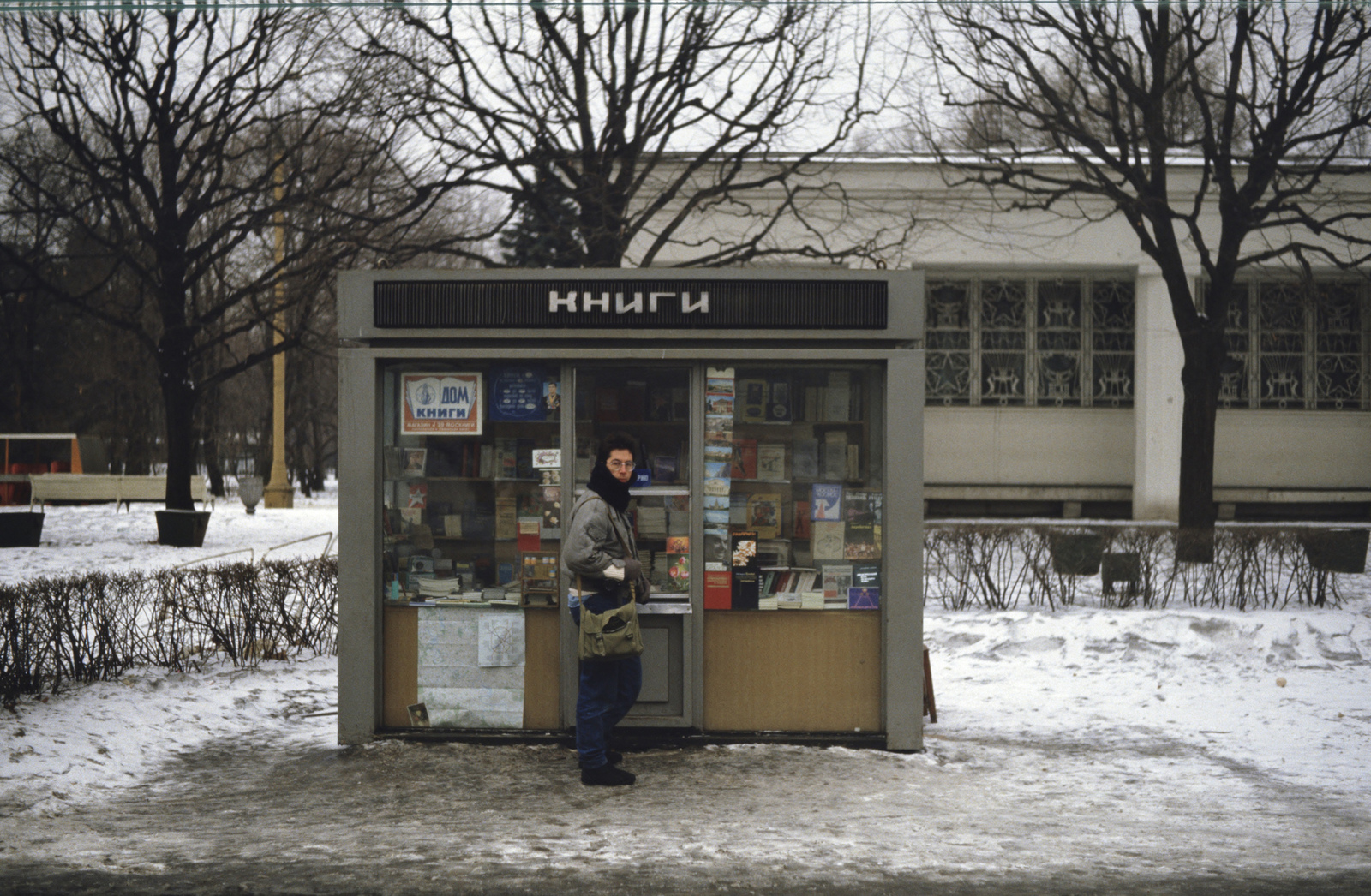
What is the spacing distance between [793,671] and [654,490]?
1.46m

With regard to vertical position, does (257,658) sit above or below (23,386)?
below

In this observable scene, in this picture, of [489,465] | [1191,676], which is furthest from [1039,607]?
[489,465]

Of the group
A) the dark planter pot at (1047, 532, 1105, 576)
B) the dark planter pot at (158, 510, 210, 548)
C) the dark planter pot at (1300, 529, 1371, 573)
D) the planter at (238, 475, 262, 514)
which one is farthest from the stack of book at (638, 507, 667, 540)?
the planter at (238, 475, 262, 514)

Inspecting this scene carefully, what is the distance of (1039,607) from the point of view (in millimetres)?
11312

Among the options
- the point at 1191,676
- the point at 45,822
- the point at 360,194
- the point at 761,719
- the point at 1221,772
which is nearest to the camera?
the point at 45,822

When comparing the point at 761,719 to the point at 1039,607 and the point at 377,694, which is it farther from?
the point at 1039,607

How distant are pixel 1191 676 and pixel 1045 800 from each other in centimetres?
376

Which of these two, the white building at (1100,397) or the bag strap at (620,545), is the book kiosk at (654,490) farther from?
the white building at (1100,397)

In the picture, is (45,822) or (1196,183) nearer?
(45,822)

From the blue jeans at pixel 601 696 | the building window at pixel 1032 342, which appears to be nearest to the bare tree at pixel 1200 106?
the building window at pixel 1032 342

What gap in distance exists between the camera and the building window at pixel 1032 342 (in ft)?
78.7

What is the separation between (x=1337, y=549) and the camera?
11758mm

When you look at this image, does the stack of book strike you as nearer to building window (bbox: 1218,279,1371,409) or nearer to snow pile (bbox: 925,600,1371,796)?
snow pile (bbox: 925,600,1371,796)

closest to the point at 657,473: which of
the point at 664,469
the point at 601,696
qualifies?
the point at 664,469
